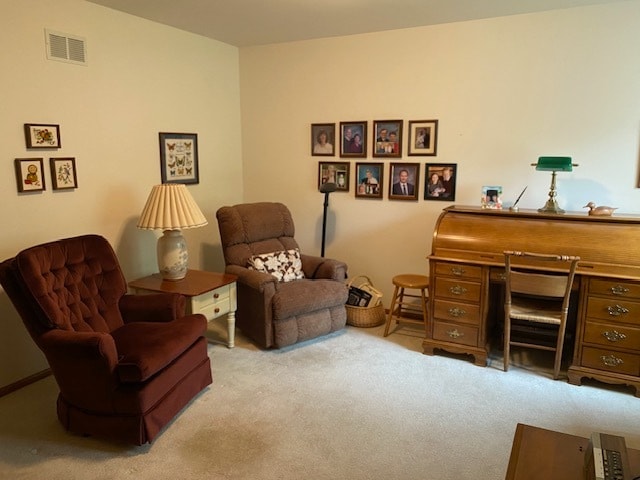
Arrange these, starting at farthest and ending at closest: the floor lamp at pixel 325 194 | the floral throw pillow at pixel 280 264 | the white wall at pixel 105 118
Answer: the floor lamp at pixel 325 194, the floral throw pillow at pixel 280 264, the white wall at pixel 105 118

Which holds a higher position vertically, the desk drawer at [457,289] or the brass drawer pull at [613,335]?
the desk drawer at [457,289]

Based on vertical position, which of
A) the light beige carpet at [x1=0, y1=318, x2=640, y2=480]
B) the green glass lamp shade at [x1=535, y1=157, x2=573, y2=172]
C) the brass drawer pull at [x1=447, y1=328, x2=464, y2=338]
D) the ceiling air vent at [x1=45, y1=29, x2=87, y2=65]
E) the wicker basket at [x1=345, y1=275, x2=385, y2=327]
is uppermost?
the ceiling air vent at [x1=45, y1=29, x2=87, y2=65]

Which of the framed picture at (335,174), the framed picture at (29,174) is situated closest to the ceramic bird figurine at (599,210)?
the framed picture at (335,174)

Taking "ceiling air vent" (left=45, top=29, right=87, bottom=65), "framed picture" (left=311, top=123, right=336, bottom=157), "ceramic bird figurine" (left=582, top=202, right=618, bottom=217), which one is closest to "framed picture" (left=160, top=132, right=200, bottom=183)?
"ceiling air vent" (left=45, top=29, right=87, bottom=65)

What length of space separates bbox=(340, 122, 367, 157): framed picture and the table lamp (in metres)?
1.58

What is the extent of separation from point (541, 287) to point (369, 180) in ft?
6.03

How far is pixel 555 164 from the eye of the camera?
10.8ft

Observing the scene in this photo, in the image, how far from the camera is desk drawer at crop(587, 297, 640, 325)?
9.84 ft

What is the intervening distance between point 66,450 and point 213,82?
10.8 feet

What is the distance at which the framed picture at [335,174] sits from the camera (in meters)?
4.48

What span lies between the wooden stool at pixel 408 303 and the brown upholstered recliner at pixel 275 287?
1.39 ft

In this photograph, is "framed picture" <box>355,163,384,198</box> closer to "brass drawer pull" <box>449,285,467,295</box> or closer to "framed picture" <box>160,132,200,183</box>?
"brass drawer pull" <box>449,285,467,295</box>

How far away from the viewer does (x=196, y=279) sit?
11.7ft

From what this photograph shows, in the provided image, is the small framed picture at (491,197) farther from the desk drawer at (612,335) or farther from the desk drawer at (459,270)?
the desk drawer at (612,335)
